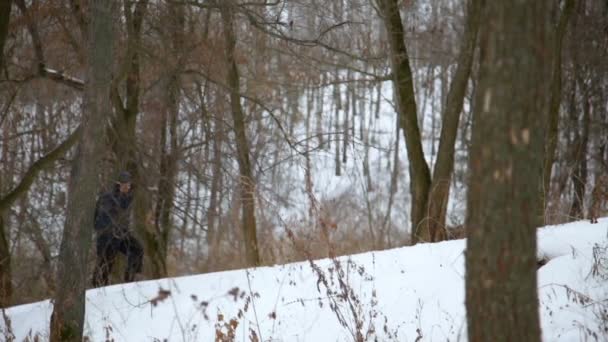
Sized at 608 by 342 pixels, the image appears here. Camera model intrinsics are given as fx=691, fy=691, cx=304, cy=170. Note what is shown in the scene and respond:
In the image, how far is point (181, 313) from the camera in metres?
6.13

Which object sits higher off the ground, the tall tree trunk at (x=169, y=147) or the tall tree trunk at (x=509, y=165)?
the tall tree trunk at (x=169, y=147)

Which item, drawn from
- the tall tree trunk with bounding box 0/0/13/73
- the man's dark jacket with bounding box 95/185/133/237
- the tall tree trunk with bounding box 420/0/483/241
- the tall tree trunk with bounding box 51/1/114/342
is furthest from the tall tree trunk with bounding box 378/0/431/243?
the tall tree trunk with bounding box 51/1/114/342

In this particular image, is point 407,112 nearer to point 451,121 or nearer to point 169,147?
point 451,121

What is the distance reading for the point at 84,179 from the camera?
562cm

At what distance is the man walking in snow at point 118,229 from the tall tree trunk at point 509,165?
7130mm

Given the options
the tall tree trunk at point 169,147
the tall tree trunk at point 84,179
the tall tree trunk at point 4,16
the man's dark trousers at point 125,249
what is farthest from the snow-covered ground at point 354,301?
the tall tree trunk at point 169,147

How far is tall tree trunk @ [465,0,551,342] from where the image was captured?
2639 millimetres

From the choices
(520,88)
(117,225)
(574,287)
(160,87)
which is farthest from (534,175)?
(160,87)

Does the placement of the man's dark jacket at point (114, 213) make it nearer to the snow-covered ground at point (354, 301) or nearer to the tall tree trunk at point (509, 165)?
the snow-covered ground at point (354, 301)

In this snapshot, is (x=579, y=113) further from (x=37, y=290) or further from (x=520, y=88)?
(x=520, y=88)

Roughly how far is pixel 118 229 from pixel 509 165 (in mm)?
7333

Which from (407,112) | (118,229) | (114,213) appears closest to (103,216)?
(114,213)

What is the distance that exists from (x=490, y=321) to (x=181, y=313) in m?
3.93

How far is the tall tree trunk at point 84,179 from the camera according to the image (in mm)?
5570
